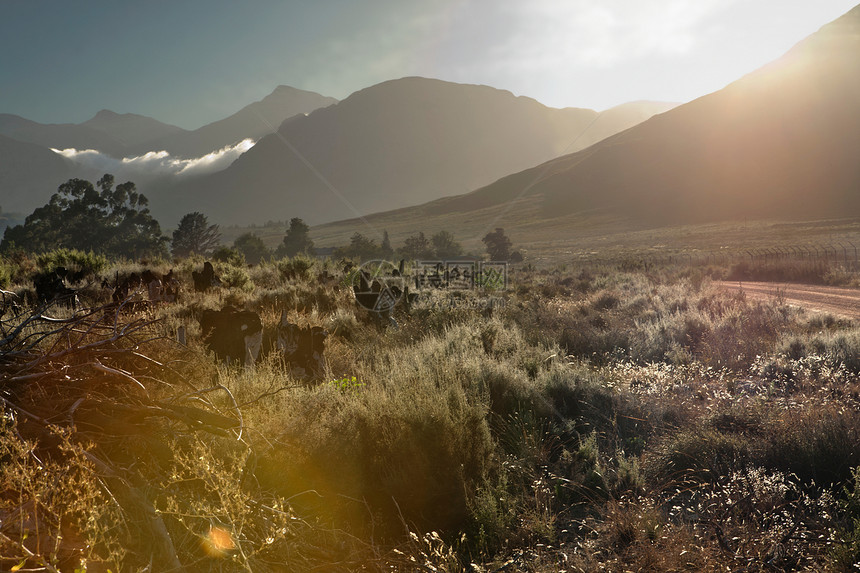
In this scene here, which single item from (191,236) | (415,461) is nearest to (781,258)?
A: (415,461)

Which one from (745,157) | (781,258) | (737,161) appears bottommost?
(781,258)

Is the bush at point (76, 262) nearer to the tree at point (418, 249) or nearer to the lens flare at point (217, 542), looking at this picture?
the lens flare at point (217, 542)

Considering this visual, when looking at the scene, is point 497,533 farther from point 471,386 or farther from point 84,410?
point 84,410

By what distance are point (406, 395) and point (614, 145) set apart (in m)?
163

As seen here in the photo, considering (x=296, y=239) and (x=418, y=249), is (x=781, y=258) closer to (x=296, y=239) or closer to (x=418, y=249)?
(x=418, y=249)

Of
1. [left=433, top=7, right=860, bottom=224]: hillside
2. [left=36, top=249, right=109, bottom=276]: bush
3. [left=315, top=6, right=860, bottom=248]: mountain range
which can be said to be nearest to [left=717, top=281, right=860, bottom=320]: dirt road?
[left=36, top=249, right=109, bottom=276]: bush

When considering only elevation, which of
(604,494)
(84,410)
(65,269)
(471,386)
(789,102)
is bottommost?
(604,494)

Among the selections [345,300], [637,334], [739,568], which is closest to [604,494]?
[739,568]

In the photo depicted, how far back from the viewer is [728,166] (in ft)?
347

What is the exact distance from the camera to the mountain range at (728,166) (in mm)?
87312

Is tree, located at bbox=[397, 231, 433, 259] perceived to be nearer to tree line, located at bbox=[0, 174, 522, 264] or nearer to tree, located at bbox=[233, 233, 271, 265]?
tree line, located at bbox=[0, 174, 522, 264]

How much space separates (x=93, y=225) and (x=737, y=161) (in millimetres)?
125613

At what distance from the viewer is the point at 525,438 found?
4.85m

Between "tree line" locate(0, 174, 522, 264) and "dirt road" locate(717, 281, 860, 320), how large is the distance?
3280 centimetres
